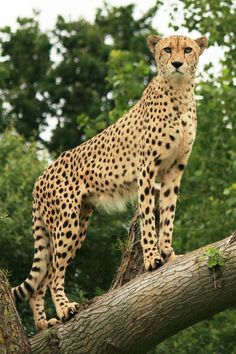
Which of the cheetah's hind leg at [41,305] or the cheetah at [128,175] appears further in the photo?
the cheetah's hind leg at [41,305]

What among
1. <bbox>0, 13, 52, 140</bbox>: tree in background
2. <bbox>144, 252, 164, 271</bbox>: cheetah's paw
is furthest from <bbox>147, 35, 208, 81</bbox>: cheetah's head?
<bbox>0, 13, 52, 140</bbox>: tree in background

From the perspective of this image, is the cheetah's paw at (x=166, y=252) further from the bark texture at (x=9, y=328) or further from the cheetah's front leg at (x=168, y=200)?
the bark texture at (x=9, y=328)

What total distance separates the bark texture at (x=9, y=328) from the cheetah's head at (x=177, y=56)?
7.19 ft

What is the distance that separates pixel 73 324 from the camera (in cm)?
988

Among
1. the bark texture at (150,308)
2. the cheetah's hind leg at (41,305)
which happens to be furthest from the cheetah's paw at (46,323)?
the bark texture at (150,308)

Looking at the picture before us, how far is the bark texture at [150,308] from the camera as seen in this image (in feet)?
29.2

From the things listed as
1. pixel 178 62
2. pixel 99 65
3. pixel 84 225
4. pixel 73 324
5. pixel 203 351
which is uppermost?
pixel 99 65

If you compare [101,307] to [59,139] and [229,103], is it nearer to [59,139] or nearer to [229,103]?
[229,103]

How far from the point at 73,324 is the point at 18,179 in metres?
7.29

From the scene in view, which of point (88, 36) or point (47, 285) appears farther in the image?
point (88, 36)

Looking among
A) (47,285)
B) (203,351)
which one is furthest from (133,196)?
(203,351)

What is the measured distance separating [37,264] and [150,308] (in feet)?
6.99

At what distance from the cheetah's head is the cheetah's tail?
1.81m

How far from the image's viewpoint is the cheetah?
10.4 metres
